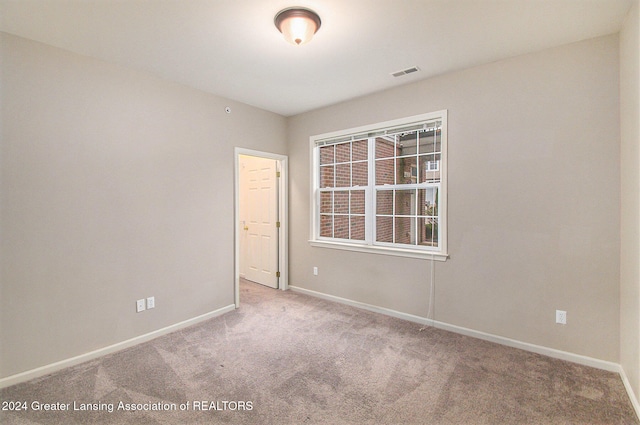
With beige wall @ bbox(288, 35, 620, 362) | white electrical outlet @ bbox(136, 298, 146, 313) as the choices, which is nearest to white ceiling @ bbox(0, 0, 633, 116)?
beige wall @ bbox(288, 35, 620, 362)

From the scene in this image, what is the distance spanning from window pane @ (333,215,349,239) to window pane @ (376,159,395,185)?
0.71 meters

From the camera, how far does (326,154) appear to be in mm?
4363

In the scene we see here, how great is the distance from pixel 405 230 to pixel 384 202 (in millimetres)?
445

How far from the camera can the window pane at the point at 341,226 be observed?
4195 mm

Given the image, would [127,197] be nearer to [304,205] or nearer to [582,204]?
[304,205]

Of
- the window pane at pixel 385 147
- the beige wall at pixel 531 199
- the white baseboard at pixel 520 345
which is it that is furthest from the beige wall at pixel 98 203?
the beige wall at pixel 531 199

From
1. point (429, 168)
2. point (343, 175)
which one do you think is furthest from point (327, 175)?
point (429, 168)

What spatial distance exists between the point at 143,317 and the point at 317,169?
111 inches

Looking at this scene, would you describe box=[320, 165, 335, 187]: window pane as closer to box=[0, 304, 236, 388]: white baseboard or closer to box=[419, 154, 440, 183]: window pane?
box=[419, 154, 440, 183]: window pane

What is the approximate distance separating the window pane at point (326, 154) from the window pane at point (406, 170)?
40.7 inches

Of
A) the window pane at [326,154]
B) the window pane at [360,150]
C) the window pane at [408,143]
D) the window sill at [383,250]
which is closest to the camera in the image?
the window sill at [383,250]

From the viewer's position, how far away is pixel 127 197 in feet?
9.62

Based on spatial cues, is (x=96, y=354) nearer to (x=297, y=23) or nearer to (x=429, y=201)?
(x=297, y=23)

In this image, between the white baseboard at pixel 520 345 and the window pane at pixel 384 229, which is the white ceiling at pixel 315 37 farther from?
the white baseboard at pixel 520 345
